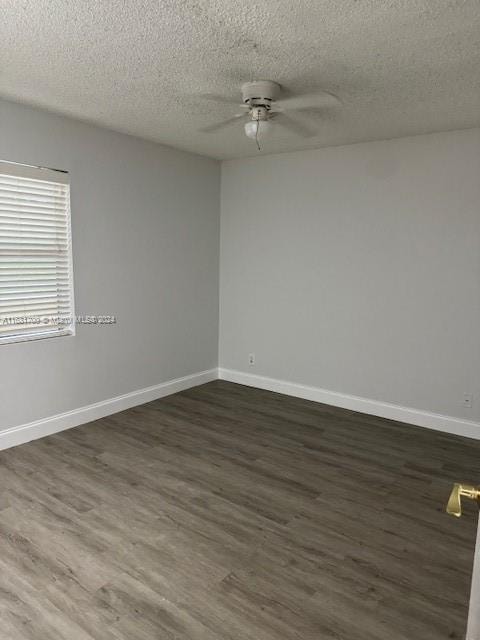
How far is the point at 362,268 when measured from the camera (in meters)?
4.24

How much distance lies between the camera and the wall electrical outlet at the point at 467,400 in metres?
3.80

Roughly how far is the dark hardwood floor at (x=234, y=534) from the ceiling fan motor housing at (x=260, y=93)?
2.42 m

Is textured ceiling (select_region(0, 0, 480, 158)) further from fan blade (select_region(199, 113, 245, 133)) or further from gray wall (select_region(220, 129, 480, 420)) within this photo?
gray wall (select_region(220, 129, 480, 420))

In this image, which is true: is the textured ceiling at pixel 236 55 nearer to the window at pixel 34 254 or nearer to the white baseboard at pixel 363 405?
the window at pixel 34 254

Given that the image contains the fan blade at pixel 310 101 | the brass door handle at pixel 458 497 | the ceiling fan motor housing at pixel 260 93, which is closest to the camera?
the brass door handle at pixel 458 497

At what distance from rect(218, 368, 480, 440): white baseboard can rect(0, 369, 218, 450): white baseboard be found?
0.51m

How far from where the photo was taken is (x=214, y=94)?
287 cm

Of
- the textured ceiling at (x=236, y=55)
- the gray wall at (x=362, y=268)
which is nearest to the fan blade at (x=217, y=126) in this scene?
the textured ceiling at (x=236, y=55)

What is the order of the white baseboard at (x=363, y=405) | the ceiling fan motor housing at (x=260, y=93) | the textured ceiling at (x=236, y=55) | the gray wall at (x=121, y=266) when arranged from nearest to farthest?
the textured ceiling at (x=236, y=55)
the ceiling fan motor housing at (x=260, y=93)
the gray wall at (x=121, y=266)
the white baseboard at (x=363, y=405)

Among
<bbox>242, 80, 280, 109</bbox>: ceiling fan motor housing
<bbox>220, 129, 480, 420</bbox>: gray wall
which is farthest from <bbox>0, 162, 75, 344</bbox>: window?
<bbox>220, 129, 480, 420</bbox>: gray wall

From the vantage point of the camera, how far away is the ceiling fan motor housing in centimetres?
261

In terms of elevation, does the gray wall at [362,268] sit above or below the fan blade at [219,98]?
below

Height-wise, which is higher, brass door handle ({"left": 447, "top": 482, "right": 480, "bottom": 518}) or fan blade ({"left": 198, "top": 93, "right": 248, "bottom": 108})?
fan blade ({"left": 198, "top": 93, "right": 248, "bottom": 108})

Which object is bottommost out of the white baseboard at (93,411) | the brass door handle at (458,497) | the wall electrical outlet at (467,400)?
the white baseboard at (93,411)
